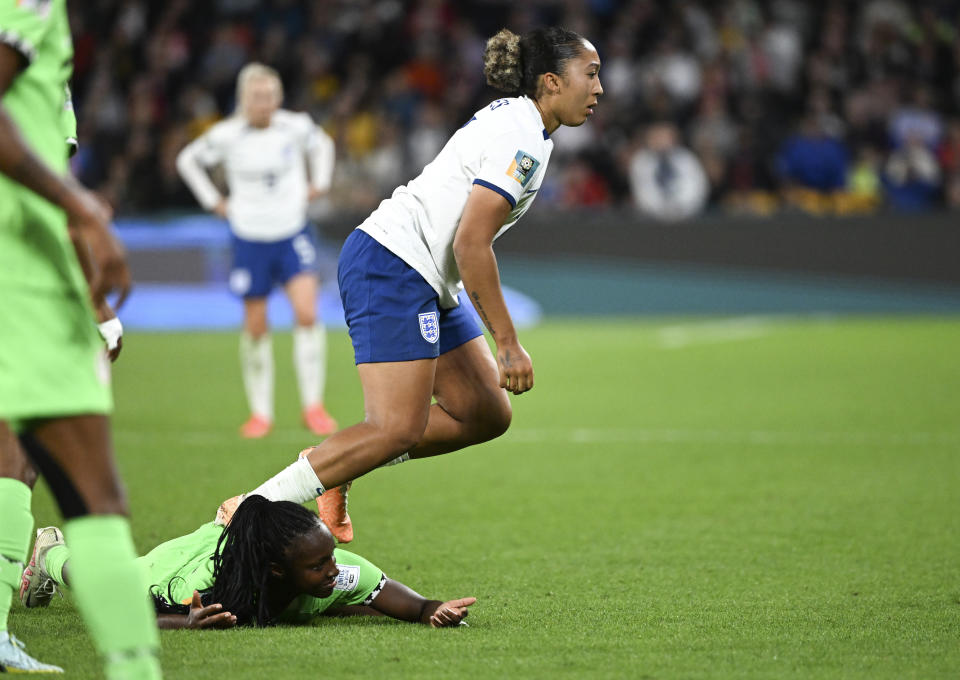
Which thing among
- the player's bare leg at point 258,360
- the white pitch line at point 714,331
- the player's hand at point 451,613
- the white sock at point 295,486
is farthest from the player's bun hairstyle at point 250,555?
the white pitch line at point 714,331

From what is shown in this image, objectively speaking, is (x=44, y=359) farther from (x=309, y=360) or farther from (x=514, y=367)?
(x=309, y=360)

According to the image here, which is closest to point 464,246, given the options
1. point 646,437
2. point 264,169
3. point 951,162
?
point 646,437

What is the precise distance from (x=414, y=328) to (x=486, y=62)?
94 centimetres

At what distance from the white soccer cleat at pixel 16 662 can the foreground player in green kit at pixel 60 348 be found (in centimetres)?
73

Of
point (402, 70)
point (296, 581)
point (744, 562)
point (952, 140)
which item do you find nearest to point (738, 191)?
point (952, 140)

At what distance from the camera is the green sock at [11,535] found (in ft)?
11.3

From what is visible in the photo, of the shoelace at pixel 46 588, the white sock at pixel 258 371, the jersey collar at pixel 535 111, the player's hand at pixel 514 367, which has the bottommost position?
the white sock at pixel 258 371

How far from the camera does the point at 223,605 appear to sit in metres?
3.94

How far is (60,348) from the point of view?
271 centimetres

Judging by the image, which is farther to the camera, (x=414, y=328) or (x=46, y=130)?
(x=414, y=328)

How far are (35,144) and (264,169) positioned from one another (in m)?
6.34

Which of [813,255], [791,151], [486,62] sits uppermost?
[486,62]

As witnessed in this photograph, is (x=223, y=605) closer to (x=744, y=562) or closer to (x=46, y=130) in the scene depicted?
(x=46, y=130)

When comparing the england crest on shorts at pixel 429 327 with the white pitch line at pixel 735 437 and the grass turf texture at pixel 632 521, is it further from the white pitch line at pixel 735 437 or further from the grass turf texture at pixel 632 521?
the white pitch line at pixel 735 437
